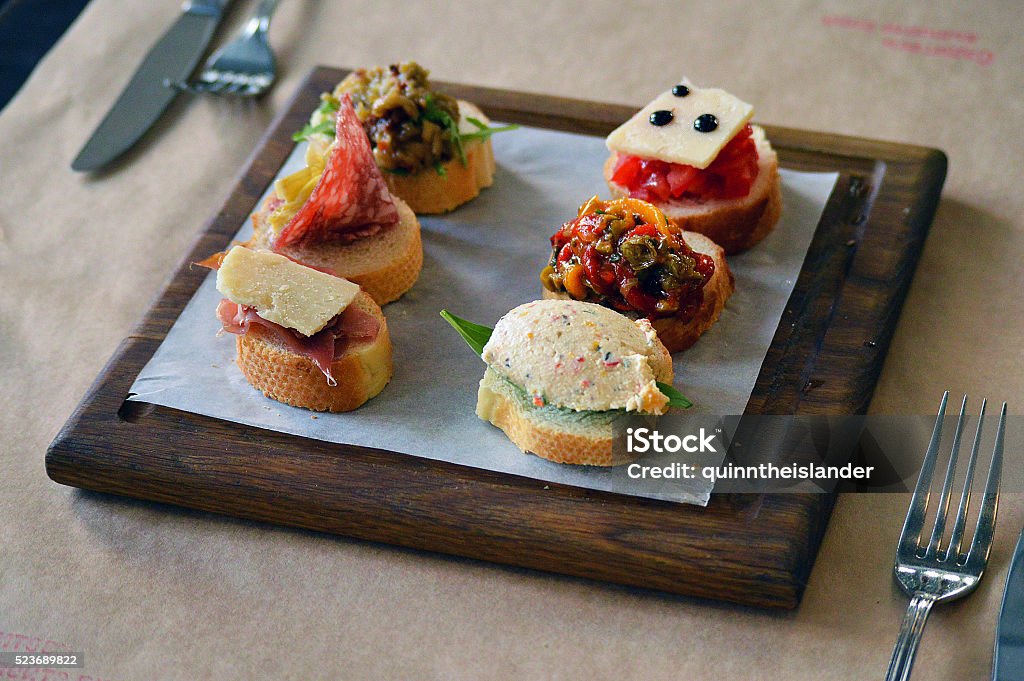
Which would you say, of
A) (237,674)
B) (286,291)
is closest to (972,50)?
(286,291)

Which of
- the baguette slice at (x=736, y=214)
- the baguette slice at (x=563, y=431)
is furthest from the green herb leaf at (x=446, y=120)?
the baguette slice at (x=563, y=431)

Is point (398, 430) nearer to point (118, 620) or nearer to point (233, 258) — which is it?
point (233, 258)

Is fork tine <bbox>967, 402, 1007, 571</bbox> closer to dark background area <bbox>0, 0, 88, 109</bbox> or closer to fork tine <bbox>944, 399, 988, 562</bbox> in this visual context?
fork tine <bbox>944, 399, 988, 562</bbox>

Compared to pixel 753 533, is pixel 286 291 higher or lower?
higher

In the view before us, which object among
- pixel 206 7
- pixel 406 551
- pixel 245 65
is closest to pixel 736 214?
pixel 406 551

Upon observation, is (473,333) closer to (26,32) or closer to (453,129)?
(453,129)
